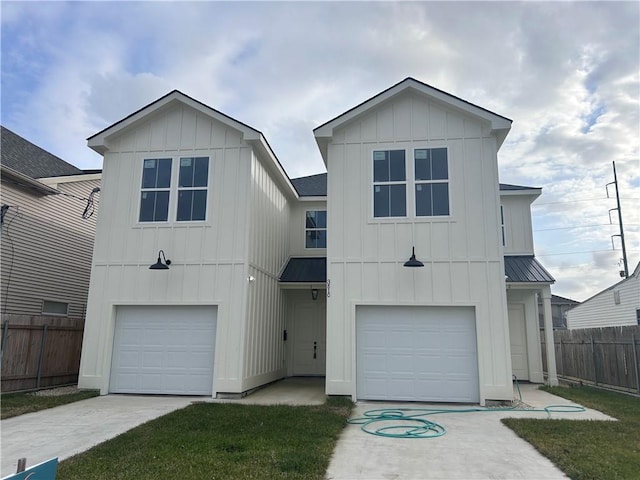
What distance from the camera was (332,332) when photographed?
990 cm

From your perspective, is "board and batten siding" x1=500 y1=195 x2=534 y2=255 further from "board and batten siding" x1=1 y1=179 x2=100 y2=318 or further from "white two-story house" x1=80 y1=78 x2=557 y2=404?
"board and batten siding" x1=1 y1=179 x2=100 y2=318

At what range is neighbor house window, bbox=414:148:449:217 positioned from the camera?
33.5ft

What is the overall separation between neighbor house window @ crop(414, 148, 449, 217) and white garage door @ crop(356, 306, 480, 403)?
7.24 ft

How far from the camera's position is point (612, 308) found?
2092 cm

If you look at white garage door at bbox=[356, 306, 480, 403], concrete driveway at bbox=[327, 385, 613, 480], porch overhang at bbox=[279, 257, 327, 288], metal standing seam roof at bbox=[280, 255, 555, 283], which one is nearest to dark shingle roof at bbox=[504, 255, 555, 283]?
metal standing seam roof at bbox=[280, 255, 555, 283]

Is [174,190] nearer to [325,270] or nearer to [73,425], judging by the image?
[325,270]

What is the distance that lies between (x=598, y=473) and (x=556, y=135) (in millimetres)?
13592

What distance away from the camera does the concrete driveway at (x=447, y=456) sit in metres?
4.96

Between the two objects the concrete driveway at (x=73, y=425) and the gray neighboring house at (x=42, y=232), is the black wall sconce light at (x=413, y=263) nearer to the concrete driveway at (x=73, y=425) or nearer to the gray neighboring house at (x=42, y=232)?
the concrete driveway at (x=73, y=425)

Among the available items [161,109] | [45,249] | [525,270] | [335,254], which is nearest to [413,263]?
[335,254]

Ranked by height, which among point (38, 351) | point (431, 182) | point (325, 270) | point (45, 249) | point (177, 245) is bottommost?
point (38, 351)

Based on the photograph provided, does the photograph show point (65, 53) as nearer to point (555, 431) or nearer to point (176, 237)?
point (176, 237)

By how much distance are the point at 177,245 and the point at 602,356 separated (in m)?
12.2

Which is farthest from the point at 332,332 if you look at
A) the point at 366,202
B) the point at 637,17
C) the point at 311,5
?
the point at 637,17
